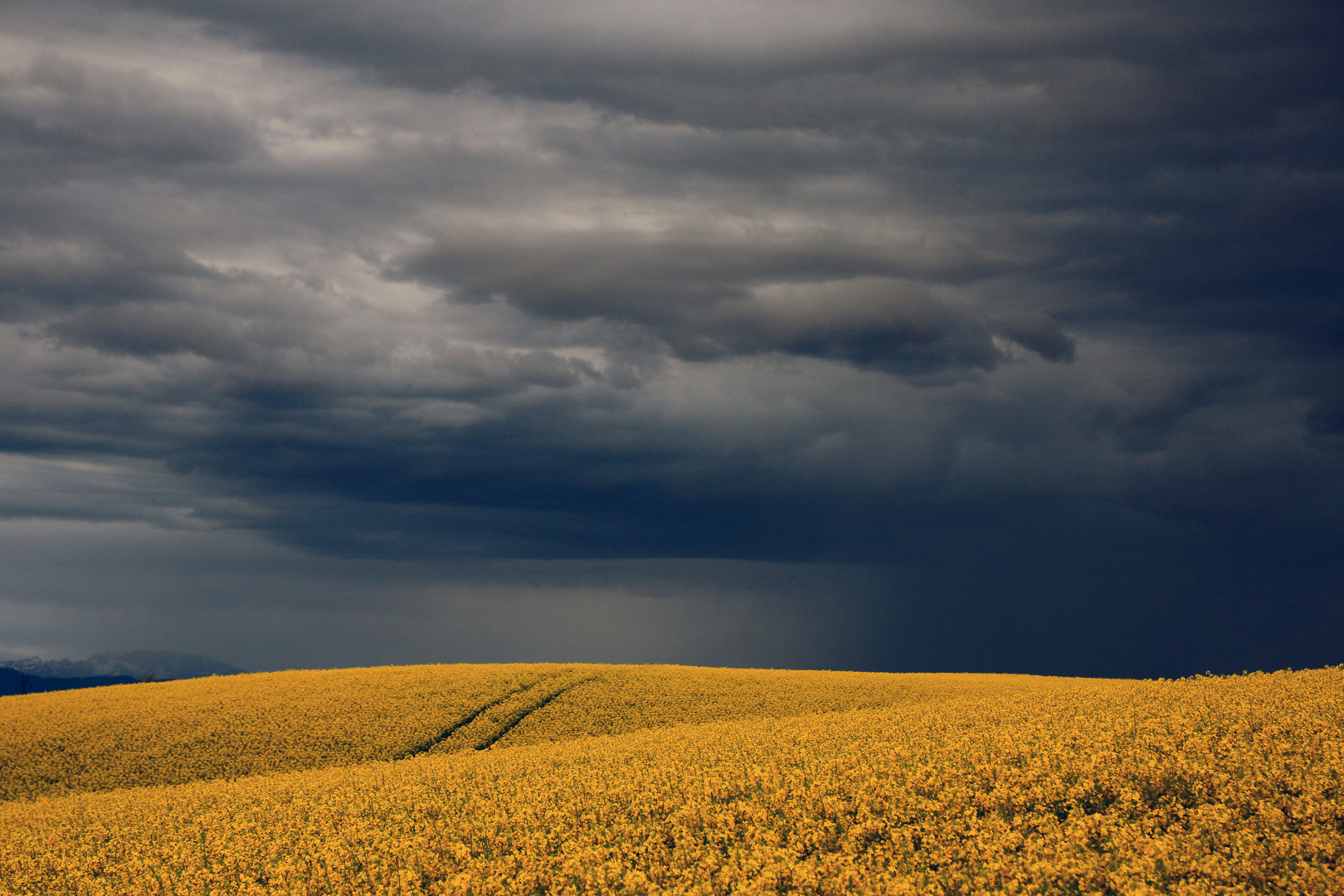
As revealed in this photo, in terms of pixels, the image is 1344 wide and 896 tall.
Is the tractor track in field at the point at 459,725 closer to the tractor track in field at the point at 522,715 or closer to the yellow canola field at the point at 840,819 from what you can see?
the tractor track in field at the point at 522,715

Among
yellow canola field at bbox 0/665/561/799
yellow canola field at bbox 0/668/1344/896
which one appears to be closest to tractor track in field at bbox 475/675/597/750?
yellow canola field at bbox 0/665/561/799

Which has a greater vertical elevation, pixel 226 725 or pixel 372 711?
pixel 372 711

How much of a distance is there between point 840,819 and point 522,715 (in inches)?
1198

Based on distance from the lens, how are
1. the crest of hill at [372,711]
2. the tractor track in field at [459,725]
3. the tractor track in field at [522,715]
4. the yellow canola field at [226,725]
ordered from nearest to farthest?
the yellow canola field at [226,725], the crest of hill at [372,711], the tractor track in field at [459,725], the tractor track in field at [522,715]

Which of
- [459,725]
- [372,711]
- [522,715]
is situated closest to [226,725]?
[372,711]

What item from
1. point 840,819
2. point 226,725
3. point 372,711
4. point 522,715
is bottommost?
point 226,725

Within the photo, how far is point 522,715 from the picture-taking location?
41250 mm

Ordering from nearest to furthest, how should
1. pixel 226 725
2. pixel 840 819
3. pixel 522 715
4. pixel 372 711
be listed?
pixel 840 819 < pixel 226 725 < pixel 522 715 < pixel 372 711

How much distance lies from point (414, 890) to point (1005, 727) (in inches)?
537

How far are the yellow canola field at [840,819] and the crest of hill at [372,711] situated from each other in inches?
516

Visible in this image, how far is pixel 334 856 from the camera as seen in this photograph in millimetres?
15445

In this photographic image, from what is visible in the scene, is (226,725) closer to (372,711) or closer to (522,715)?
(372,711)

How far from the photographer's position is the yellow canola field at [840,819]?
36.2ft

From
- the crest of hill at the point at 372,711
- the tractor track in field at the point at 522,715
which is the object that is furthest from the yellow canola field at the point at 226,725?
the tractor track in field at the point at 522,715
